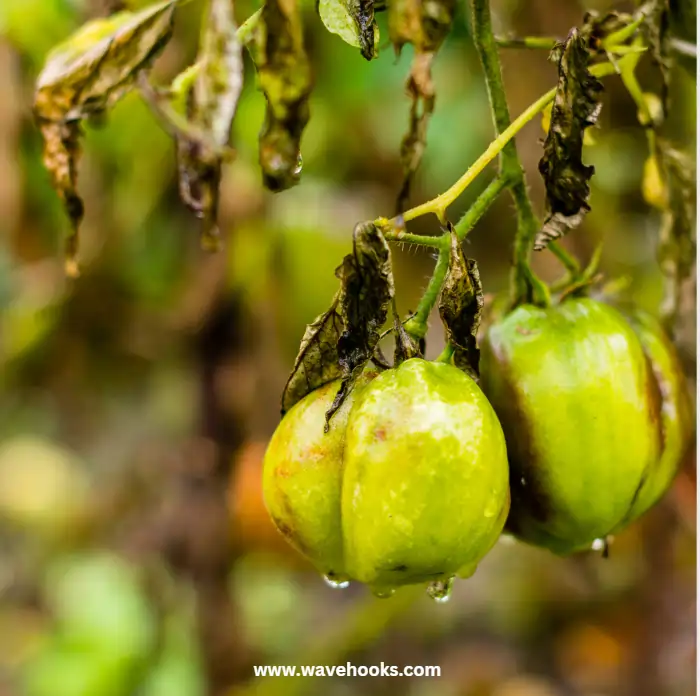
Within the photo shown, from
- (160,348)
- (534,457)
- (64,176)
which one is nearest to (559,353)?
(534,457)

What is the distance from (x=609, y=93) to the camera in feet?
4.56

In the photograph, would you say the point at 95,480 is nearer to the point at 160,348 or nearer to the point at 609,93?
the point at 160,348

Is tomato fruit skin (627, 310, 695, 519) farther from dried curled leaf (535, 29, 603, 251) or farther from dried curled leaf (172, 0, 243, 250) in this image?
dried curled leaf (172, 0, 243, 250)

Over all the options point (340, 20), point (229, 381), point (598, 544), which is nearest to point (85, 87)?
point (340, 20)

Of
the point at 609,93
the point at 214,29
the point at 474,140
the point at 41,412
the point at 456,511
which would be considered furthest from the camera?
the point at 41,412

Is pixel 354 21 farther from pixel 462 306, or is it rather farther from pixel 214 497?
pixel 214 497

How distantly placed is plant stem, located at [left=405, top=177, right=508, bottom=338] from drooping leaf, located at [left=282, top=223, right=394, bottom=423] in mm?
35

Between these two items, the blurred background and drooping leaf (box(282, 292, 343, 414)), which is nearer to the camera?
drooping leaf (box(282, 292, 343, 414))

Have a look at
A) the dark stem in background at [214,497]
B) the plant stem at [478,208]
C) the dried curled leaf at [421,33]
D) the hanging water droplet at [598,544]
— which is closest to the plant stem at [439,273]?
the plant stem at [478,208]

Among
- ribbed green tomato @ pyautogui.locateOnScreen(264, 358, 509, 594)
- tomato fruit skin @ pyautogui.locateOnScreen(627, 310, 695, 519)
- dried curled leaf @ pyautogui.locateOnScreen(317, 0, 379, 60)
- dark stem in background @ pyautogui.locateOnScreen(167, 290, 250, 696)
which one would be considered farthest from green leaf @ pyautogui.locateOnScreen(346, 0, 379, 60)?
dark stem in background @ pyautogui.locateOnScreen(167, 290, 250, 696)

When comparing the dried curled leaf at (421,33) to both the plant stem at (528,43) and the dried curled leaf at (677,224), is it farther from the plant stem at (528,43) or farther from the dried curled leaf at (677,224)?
the dried curled leaf at (677,224)

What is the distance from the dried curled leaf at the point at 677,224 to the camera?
0.84 m

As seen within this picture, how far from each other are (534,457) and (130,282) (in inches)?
44.4

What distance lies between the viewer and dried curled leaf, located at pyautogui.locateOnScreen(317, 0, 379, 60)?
1.94 ft
